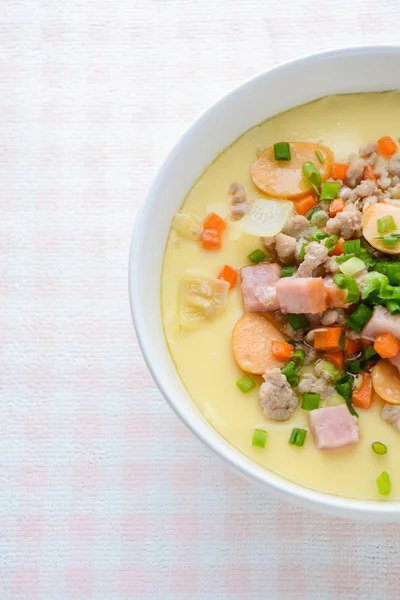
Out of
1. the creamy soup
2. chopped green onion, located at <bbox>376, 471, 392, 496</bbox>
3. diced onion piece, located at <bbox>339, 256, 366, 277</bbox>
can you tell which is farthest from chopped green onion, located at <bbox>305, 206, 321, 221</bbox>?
chopped green onion, located at <bbox>376, 471, 392, 496</bbox>

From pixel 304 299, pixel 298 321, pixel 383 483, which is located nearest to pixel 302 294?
pixel 304 299

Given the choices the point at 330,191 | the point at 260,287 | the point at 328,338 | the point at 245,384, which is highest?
the point at 330,191

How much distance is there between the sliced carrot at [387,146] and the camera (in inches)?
99.6

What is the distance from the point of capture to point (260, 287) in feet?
7.79

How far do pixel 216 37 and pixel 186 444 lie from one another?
1546 mm

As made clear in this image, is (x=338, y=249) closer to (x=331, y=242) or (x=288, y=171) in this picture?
(x=331, y=242)

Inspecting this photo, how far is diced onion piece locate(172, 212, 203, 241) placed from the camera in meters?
2.49

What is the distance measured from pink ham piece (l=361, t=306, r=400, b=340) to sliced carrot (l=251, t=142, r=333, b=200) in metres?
0.47

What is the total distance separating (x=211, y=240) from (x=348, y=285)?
446mm

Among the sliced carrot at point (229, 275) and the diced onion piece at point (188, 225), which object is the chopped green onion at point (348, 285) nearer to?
the sliced carrot at point (229, 275)

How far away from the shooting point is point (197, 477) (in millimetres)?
2633

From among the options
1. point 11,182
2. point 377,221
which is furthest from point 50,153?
point 377,221

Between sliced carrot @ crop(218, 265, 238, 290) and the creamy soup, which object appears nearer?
the creamy soup

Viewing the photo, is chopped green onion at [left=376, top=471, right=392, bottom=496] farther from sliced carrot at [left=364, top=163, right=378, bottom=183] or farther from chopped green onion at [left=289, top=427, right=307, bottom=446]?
sliced carrot at [left=364, top=163, right=378, bottom=183]
